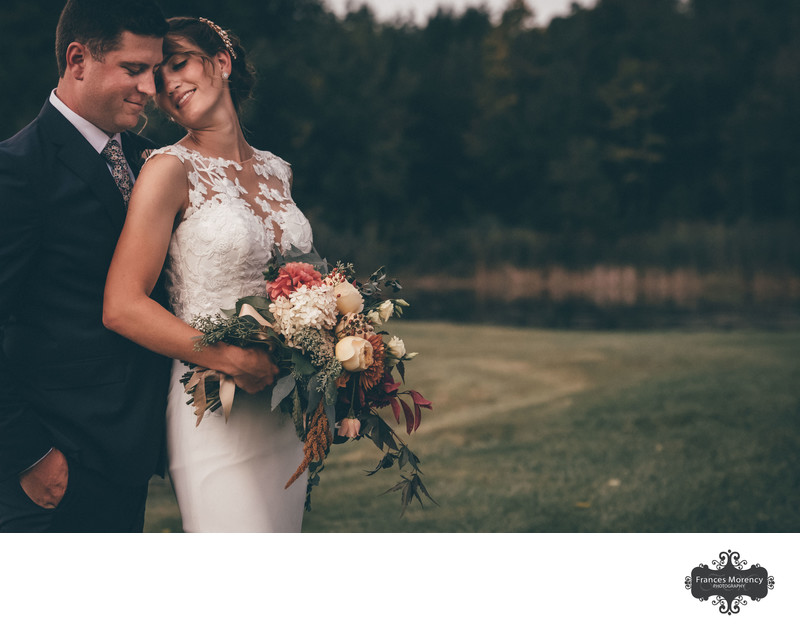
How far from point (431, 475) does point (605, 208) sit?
42.7 m

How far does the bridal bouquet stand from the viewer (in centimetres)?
278

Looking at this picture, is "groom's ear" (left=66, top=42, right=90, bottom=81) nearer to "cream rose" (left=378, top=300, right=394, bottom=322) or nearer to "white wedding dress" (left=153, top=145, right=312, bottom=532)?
"white wedding dress" (left=153, top=145, right=312, bottom=532)

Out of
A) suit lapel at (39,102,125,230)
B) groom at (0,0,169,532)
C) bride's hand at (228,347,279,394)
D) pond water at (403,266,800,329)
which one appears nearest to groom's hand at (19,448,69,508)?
groom at (0,0,169,532)

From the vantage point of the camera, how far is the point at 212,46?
316 cm

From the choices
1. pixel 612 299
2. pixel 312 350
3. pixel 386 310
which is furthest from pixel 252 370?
pixel 612 299

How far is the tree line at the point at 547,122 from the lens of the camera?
40.2 m

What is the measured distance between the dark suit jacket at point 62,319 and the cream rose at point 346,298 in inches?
26.7

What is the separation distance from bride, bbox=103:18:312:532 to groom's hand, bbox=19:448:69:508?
1.29 feet

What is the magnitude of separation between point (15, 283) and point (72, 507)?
765 millimetres

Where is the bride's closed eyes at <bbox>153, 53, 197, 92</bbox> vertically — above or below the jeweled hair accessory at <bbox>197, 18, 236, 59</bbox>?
below

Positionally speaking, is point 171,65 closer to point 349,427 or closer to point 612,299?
point 349,427

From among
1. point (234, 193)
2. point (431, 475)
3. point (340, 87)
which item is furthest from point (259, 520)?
point (340, 87)

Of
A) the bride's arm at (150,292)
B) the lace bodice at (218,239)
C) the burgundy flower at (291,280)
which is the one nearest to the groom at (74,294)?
the bride's arm at (150,292)

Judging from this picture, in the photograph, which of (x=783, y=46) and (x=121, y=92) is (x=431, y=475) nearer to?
(x=121, y=92)
